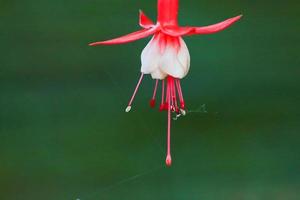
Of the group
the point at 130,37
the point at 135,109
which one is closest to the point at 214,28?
the point at 130,37

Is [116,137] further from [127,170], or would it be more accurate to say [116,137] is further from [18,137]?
[18,137]

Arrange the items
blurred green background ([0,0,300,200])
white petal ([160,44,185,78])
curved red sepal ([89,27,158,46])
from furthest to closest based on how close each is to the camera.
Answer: blurred green background ([0,0,300,200]), white petal ([160,44,185,78]), curved red sepal ([89,27,158,46])

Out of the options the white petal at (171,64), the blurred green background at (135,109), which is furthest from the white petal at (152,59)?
the blurred green background at (135,109)

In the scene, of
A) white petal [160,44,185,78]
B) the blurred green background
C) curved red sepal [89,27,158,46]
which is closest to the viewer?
curved red sepal [89,27,158,46]

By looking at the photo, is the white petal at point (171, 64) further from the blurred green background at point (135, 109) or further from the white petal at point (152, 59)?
the blurred green background at point (135, 109)

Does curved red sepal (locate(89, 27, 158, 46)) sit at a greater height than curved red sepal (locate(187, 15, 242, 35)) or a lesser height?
lesser

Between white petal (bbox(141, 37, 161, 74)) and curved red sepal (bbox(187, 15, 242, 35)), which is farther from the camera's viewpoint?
white petal (bbox(141, 37, 161, 74))

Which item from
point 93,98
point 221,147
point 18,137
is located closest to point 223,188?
point 221,147

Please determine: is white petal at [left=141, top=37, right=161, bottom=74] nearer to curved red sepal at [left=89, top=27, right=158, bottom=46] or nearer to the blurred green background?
curved red sepal at [left=89, top=27, right=158, bottom=46]

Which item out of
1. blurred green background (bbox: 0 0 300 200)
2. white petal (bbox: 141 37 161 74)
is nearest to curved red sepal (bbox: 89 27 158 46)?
white petal (bbox: 141 37 161 74)
